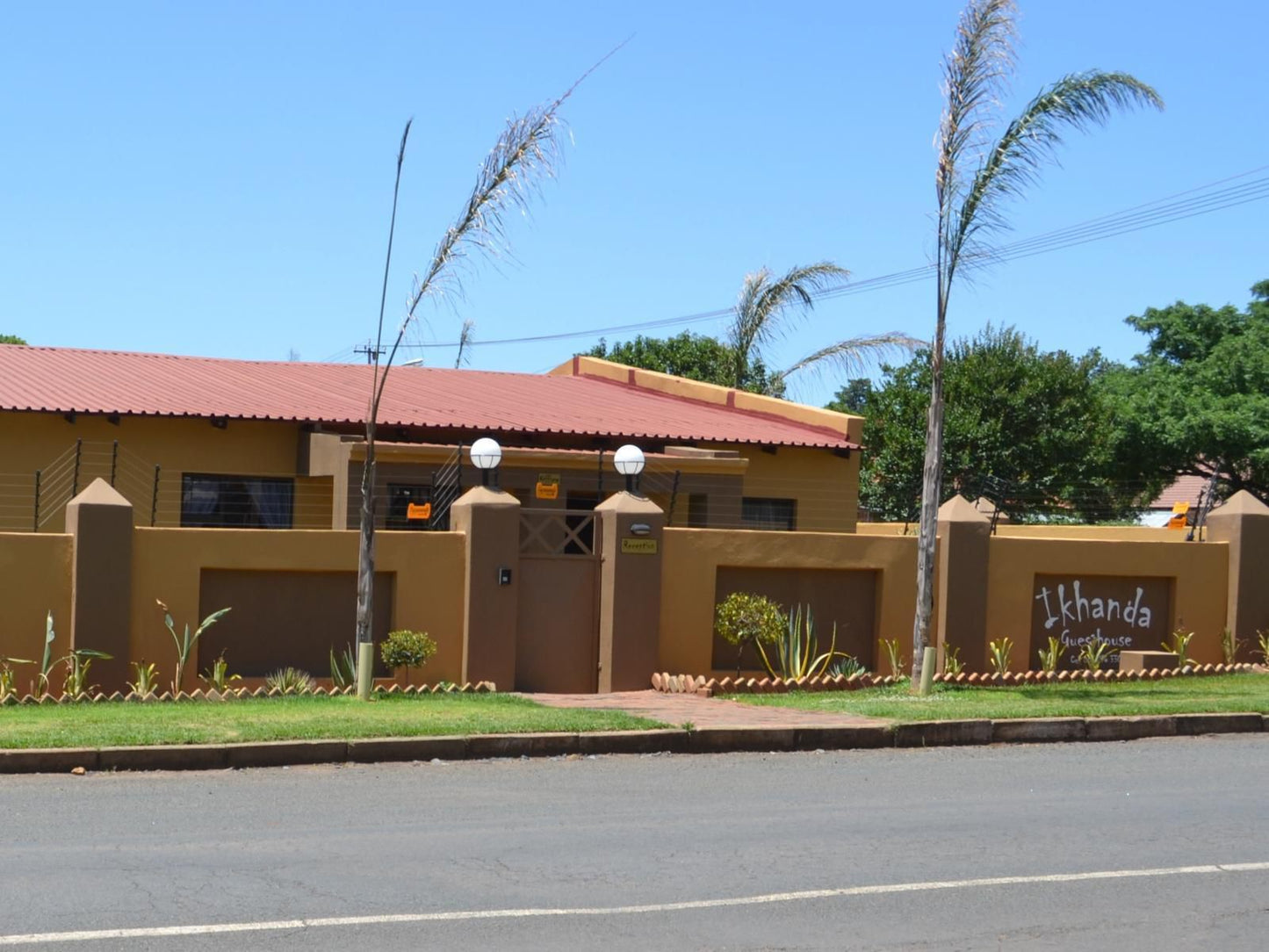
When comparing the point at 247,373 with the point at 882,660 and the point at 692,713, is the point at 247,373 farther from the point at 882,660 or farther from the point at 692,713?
the point at 692,713

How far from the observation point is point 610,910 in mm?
7293

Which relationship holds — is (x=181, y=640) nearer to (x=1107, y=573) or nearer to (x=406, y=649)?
(x=406, y=649)

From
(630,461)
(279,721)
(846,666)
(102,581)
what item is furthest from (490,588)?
(279,721)

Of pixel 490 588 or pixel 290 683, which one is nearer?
pixel 290 683

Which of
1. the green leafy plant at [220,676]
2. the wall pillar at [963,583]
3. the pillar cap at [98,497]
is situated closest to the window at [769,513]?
the wall pillar at [963,583]

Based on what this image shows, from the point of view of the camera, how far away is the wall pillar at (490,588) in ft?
56.7

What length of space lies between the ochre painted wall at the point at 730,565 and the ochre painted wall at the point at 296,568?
2546 mm

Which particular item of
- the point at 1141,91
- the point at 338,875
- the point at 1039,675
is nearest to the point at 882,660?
the point at 1039,675

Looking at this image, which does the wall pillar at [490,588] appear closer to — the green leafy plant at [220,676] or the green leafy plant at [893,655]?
the green leafy plant at [220,676]

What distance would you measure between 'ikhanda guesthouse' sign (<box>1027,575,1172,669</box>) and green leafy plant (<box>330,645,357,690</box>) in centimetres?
854

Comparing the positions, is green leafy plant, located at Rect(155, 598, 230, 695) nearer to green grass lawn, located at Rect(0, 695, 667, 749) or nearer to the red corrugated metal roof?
green grass lawn, located at Rect(0, 695, 667, 749)

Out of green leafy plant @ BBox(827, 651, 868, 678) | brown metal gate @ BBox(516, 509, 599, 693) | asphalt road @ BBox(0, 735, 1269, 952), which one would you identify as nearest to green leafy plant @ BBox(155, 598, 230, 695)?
brown metal gate @ BBox(516, 509, 599, 693)

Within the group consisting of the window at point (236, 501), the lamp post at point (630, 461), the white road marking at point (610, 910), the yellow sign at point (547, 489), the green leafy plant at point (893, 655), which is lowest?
the white road marking at point (610, 910)

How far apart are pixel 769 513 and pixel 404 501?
7.01m
